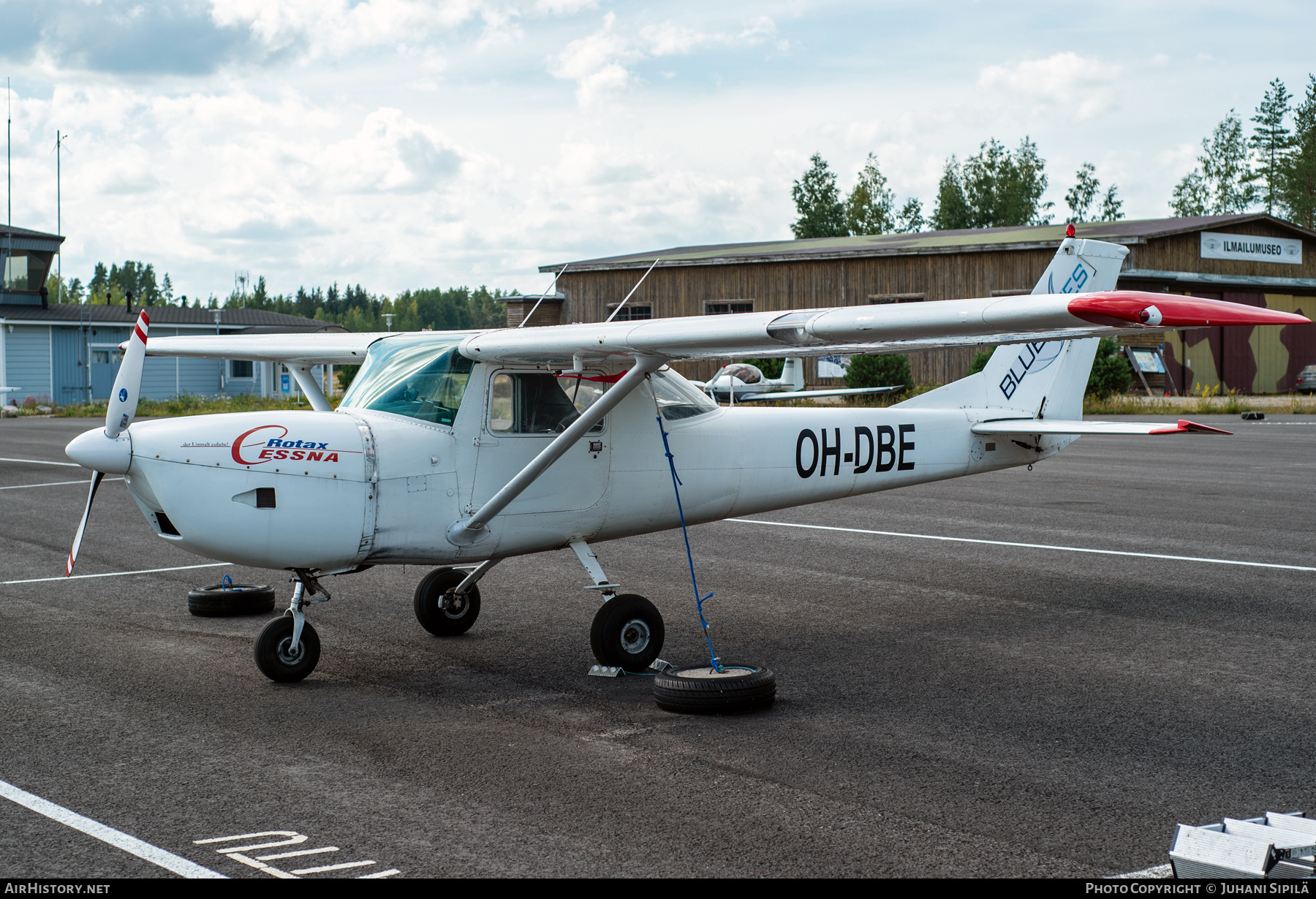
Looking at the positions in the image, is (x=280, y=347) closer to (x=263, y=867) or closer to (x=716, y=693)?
(x=716, y=693)

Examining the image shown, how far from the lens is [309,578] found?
7.07 meters

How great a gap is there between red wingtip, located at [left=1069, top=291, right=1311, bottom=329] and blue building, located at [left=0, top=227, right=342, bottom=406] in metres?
41.6

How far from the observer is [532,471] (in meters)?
7.19

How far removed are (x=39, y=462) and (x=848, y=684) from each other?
20.5 meters

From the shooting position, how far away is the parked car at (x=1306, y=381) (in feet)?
140

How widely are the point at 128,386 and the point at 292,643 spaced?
178 cm

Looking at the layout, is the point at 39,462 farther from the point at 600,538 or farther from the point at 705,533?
the point at 600,538

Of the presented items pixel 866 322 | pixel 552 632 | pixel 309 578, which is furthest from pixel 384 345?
pixel 866 322

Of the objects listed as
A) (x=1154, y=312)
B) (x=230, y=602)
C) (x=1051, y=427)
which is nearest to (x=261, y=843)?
(x=1154, y=312)

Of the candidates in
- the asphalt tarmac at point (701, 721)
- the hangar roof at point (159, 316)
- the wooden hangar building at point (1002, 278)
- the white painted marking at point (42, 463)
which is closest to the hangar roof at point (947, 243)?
the wooden hangar building at point (1002, 278)

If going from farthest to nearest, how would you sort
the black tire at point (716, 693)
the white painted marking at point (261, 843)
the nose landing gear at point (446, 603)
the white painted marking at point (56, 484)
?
the white painted marking at point (56, 484), the nose landing gear at point (446, 603), the black tire at point (716, 693), the white painted marking at point (261, 843)

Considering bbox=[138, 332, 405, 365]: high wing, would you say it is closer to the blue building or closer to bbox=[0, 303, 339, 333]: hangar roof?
bbox=[0, 303, 339, 333]: hangar roof

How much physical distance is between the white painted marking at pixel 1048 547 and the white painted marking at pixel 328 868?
8.48 metres

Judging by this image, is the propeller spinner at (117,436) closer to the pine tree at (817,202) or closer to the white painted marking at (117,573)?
the white painted marking at (117,573)
